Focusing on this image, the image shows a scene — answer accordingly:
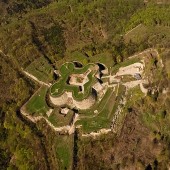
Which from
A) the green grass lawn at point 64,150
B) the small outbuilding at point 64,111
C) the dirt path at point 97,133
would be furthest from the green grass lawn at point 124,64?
the green grass lawn at point 64,150

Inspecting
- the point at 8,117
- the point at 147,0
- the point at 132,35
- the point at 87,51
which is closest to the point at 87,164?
the point at 8,117

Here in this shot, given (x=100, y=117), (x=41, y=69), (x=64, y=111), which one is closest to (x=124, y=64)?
(x=100, y=117)

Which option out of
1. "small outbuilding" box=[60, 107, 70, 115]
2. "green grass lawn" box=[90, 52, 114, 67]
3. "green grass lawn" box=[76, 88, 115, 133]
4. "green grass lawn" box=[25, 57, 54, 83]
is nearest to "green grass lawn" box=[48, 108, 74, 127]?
"small outbuilding" box=[60, 107, 70, 115]

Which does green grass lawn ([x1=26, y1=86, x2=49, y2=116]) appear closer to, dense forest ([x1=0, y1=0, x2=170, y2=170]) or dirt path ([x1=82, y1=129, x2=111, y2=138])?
dense forest ([x1=0, y1=0, x2=170, y2=170])

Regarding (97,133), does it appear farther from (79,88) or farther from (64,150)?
(79,88)

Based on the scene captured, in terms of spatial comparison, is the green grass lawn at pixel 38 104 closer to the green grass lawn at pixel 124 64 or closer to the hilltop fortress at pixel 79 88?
the hilltop fortress at pixel 79 88

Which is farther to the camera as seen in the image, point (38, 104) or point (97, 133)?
point (38, 104)

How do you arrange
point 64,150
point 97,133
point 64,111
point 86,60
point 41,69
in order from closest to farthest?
1. point 97,133
2. point 64,150
3. point 64,111
4. point 86,60
5. point 41,69
